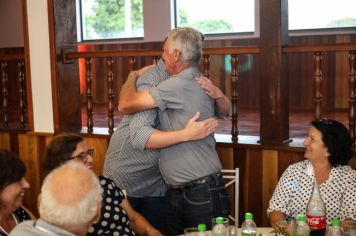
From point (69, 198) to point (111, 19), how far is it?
23.9 feet

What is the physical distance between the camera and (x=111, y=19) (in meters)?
8.77

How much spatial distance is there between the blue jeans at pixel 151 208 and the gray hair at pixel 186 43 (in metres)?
0.89

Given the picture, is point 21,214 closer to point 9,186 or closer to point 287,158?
point 9,186

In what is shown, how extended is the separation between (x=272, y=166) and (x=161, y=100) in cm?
120

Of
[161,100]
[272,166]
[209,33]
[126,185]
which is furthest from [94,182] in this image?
[209,33]

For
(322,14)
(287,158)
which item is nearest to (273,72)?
(287,158)

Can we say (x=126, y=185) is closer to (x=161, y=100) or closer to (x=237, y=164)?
(x=161, y=100)

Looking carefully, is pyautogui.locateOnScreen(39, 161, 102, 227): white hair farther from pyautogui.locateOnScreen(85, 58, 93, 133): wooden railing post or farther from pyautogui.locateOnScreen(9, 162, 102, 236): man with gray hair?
pyautogui.locateOnScreen(85, 58, 93, 133): wooden railing post

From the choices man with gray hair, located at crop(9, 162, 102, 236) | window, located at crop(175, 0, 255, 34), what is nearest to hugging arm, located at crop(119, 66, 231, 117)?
man with gray hair, located at crop(9, 162, 102, 236)

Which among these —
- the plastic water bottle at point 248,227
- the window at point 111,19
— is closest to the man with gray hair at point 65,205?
the plastic water bottle at point 248,227

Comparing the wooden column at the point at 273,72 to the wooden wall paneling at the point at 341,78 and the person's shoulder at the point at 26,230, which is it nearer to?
the person's shoulder at the point at 26,230

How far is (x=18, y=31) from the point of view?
29.3ft

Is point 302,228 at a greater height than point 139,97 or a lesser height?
lesser

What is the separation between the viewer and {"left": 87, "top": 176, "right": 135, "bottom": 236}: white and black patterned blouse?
2.72 m
